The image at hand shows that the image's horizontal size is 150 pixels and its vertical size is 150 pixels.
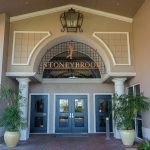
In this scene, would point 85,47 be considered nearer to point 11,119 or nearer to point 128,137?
point 128,137

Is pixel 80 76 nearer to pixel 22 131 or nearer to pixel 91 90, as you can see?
pixel 91 90

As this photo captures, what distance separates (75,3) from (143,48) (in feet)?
12.1

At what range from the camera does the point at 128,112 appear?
348 inches

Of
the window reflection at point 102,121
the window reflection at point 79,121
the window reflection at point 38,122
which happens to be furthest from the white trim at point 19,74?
the window reflection at point 102,121

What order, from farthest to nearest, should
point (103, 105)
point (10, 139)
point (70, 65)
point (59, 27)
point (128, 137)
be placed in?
point (103, 105), point (70, 65), point (59, 27), point (128, 137), point (10, 139)

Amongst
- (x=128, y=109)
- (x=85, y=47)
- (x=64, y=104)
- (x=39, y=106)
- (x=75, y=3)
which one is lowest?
(x=128, y=109)

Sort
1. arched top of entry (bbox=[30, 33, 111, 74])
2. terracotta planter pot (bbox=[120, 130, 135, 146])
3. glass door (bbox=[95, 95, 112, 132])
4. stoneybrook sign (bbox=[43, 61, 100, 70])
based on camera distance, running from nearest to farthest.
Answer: terracotta planter pot (bbox=[120, 130, 135, 146]), arched top of entry (bbox=[30, 33, 111, 74]), stoneybrook sign (bbox=[43, 61, 100, 70]), glass door (bbox=[95, 95, 112, 132])

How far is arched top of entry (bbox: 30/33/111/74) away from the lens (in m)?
10.1

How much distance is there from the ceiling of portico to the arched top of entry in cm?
143

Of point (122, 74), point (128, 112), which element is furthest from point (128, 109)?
point (122, 74)

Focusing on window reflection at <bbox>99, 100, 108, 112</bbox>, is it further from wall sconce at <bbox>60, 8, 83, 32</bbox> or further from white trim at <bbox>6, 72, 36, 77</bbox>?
white trim at <bbox>6, 72, 36, 77</bbox>

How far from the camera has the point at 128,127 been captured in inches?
348

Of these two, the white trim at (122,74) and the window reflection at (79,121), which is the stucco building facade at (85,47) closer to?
the white trim at (122,74)

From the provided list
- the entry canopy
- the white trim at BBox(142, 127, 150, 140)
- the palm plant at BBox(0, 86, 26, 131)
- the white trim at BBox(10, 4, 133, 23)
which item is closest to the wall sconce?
the white trim at BBox(10, 4, 133, 23)
